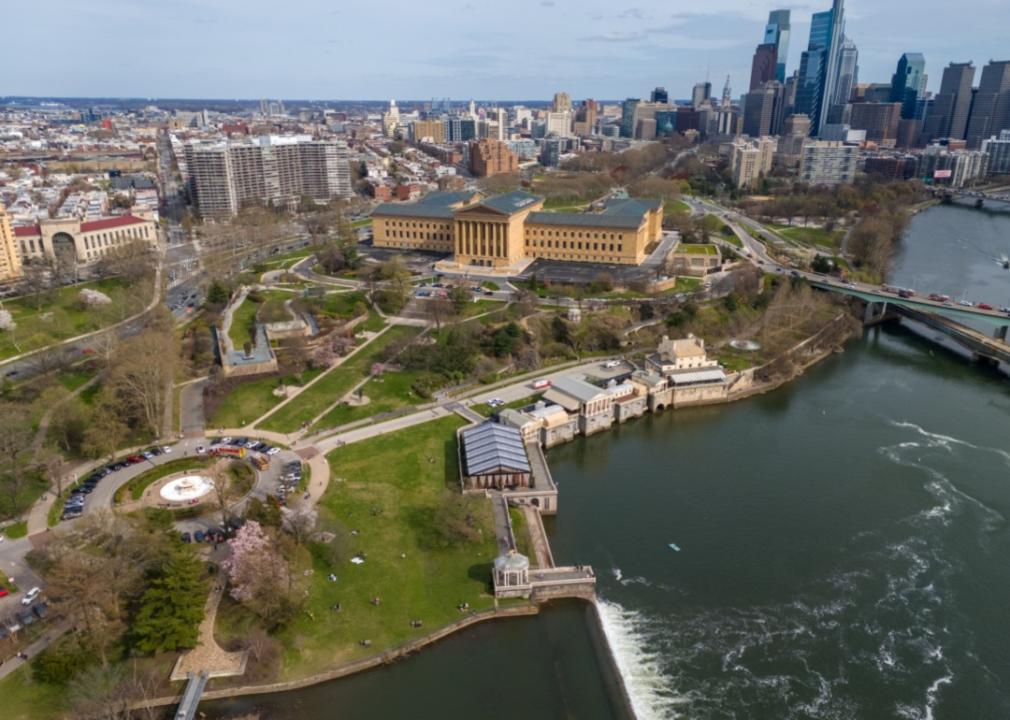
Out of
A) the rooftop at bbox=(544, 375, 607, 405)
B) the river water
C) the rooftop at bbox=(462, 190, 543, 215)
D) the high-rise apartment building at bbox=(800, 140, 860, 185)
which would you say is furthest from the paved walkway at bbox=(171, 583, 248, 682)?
the high-rise apartment building at bbox=(800, 140, 860, 185)

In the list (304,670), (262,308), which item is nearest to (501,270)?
(262,308)

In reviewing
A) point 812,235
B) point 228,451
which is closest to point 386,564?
point 228,451

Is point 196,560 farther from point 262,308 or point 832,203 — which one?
point 832,203

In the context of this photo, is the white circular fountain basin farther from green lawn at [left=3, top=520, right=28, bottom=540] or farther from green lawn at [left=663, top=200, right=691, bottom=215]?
green lawn at [left=663, top=200, right=691, bottom=215]

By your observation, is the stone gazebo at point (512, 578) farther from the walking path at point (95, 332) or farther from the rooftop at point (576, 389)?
the walking path at point (95, 332)

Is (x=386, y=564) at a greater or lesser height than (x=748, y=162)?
lesser

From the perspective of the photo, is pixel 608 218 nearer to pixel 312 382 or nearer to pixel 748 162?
pixel 312 382
